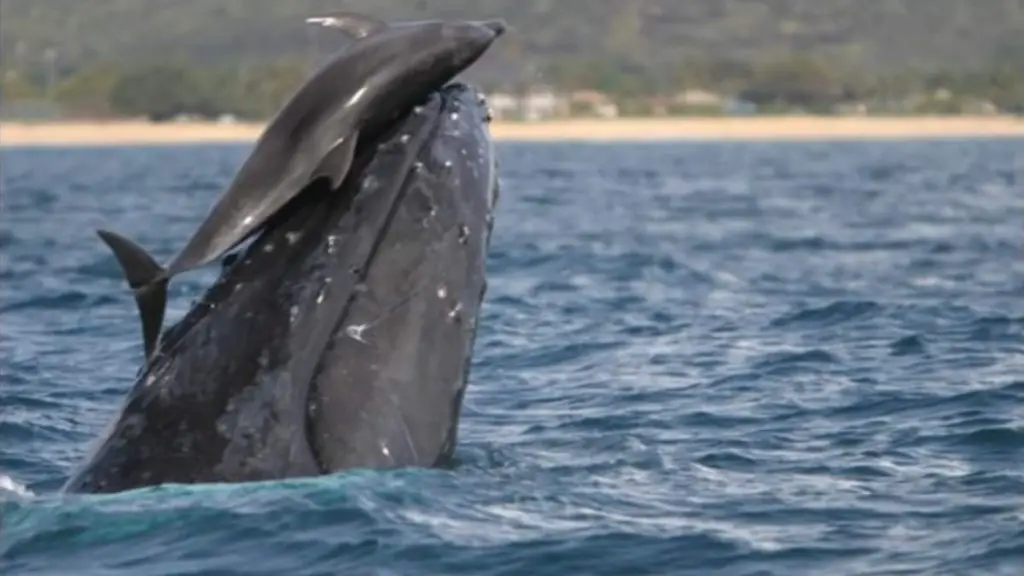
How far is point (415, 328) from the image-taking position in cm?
699

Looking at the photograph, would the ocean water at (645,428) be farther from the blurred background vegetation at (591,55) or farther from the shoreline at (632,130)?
the blurred background vegetation at (591,55)

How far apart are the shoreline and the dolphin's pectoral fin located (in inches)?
3970

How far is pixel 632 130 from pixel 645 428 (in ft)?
348

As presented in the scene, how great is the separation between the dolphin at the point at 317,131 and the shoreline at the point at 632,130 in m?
101

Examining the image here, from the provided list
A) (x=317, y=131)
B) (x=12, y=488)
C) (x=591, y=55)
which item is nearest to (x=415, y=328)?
(x=317, y=131)

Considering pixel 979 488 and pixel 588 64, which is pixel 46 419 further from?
pixel 588 64

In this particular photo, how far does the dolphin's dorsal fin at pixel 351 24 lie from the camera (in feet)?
22.6

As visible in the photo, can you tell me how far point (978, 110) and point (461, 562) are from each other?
383 feet

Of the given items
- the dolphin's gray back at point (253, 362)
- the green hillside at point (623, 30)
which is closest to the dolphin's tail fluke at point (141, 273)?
the dolphin's gray back at point (253, 362)

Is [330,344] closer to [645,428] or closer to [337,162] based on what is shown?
[337,162]

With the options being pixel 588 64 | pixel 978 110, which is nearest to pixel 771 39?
pixel 588 64

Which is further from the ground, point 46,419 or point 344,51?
point 344,51

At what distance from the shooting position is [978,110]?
12025 centimetres

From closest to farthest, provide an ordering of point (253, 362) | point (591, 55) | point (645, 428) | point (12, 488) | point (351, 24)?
point (253, 362)
point (351, 24)
point (12, 488)
point (645, 428)
point (591, 55)
